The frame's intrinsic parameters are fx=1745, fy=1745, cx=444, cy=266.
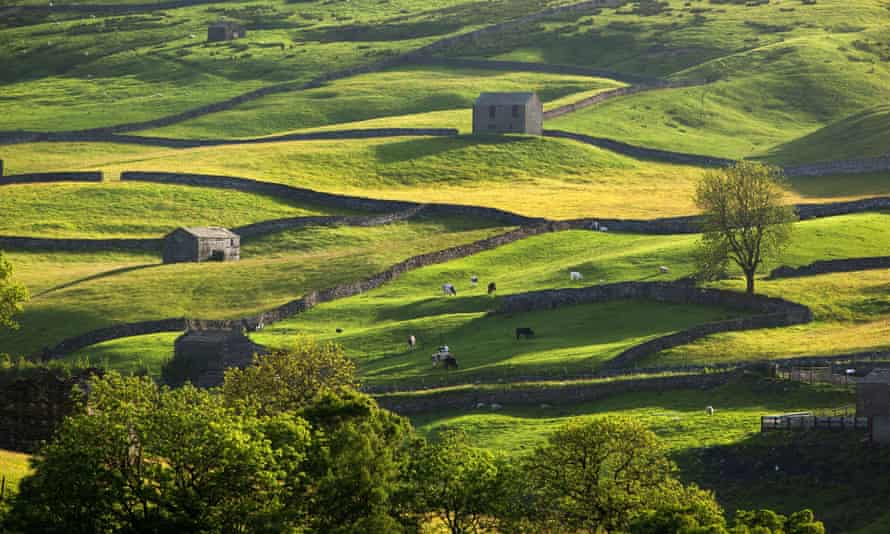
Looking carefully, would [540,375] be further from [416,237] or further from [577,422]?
[416,237]

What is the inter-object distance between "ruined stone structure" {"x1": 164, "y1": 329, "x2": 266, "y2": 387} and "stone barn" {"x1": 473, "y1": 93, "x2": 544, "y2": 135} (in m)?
84.0

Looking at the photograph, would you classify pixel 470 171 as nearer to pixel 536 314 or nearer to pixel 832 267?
pixel 832 267

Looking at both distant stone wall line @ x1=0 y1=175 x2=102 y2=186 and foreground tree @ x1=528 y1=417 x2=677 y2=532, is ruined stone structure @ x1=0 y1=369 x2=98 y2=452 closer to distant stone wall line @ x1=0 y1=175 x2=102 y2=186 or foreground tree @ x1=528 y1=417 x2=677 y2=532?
foreground tree @ x1=528 y1=417 x2=677 y2=532

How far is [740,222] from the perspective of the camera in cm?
10906

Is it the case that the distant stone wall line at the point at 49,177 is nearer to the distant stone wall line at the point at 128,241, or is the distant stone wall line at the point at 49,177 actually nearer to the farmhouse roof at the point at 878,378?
the distant stone wall line at the point at 128,241

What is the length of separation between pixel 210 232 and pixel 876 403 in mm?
70523

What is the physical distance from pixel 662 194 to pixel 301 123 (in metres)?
56.8

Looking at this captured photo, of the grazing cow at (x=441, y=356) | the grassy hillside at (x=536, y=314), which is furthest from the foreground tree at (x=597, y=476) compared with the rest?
the grazing cow at (x=441, y=356)

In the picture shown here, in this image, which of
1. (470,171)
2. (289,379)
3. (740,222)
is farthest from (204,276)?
(470,171)

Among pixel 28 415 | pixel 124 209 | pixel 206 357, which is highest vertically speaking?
pixel 28 415

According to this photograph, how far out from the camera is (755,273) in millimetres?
111062

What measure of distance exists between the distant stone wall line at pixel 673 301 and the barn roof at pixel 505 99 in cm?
7403

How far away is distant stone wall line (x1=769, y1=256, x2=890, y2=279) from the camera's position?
4291 inches

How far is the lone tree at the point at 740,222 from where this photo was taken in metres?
108
